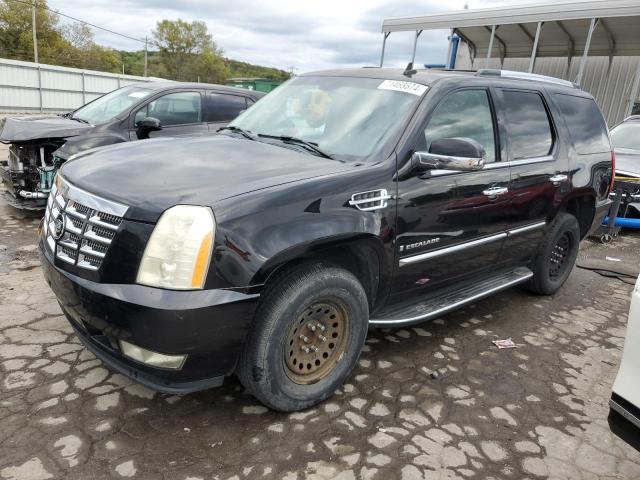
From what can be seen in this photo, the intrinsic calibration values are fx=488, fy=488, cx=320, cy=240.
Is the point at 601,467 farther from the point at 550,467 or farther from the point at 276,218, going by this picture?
the point at 276,218

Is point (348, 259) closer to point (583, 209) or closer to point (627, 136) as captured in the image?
point (583, 209)

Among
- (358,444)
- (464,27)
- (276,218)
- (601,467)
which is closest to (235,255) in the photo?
(276,218)

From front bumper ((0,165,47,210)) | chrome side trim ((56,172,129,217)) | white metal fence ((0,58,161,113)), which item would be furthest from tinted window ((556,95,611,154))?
white metal fence ((0,58,161,113))

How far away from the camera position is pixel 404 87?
10.6 ft

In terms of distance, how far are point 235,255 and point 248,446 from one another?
97 cm

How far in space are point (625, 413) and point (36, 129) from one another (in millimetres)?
6239

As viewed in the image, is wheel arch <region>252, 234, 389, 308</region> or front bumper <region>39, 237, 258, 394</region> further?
wheel arch <region>252, 234, 389, 308</region>

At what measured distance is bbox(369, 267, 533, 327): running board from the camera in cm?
304

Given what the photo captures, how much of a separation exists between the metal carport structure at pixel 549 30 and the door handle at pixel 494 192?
1213 cm

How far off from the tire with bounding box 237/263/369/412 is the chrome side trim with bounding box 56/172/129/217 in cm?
80

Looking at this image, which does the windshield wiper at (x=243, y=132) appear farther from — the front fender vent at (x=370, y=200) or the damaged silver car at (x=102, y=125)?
the damaged silver car at (x=102, y=125)

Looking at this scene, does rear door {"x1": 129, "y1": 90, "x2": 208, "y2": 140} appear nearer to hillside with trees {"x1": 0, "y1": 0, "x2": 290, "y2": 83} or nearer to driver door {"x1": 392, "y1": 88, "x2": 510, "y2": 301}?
driver door {"x1": 392, "y1": 88, "x2": 510, "y2": 301}

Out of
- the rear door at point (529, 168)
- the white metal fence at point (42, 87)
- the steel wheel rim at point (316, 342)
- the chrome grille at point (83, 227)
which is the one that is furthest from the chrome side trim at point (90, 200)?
the white metal fence at point (42, 87)

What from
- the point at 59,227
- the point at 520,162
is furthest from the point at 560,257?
the point at 59,227
